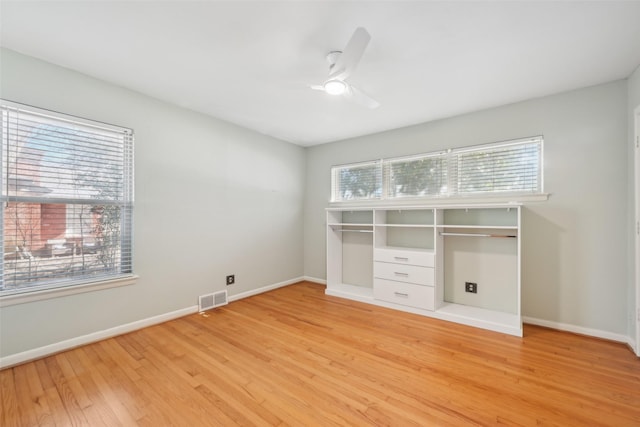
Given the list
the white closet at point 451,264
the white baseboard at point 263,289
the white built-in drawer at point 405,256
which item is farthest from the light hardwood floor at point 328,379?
the white baseboard at point 263,289

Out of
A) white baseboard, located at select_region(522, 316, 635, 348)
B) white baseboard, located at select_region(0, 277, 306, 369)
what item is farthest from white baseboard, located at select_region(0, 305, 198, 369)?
white baseboard, located at select_region(522, 316, 635, 348)

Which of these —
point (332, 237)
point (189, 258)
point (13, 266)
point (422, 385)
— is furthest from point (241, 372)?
point (332, 237)

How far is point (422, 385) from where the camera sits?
1.88 meters

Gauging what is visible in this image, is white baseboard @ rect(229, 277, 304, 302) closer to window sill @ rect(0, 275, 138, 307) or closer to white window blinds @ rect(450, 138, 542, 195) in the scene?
window sill @ rect(0, 275, 138, 307)

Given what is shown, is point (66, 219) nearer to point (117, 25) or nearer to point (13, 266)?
point (13, 266)

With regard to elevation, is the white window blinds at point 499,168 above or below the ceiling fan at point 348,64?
below

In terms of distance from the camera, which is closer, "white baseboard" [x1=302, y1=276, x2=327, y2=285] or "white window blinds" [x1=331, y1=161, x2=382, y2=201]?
"white window blinds" [x1=331, y1=161, x2=382, y2=201]

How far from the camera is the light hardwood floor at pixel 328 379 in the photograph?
1.60m

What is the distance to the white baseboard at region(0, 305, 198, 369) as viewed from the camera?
2102 mm

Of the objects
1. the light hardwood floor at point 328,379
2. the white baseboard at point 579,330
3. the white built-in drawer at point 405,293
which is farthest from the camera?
the white built-in drawer at point 405,293

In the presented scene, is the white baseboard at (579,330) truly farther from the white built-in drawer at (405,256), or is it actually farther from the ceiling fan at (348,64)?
the ceiling fan at (348,64)

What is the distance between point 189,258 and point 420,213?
3.09 m

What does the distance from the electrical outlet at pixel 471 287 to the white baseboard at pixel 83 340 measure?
3.46 meters

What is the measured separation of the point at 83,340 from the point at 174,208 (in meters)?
1.49
